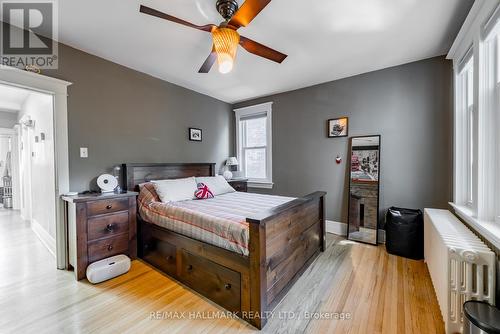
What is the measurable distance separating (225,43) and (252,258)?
63.8 inches

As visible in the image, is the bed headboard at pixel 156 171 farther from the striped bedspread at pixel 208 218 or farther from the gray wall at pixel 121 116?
the striped bedspread at pixel 208 218

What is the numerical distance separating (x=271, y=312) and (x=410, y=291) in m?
1.32

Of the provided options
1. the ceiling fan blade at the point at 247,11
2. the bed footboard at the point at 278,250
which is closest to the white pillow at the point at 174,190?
the bed footboard at the point at 278,250

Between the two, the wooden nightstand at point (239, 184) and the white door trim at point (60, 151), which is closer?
the white door trim at point (60, 151)

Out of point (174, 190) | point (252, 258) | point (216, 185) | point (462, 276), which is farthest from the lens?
point (216, 185)

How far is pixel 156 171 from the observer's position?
3098 mm

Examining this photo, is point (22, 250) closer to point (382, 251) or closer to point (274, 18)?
point (274, 18)

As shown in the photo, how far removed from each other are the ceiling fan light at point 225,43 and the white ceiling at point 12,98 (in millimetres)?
3479

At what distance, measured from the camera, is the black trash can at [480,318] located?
1096 millimetres

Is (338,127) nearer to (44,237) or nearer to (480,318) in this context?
(480,318)

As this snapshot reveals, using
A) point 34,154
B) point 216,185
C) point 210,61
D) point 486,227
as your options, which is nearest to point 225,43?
point 210,61

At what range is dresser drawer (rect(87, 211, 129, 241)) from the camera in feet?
7.26

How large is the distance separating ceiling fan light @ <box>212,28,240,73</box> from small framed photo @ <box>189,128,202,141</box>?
220 cm

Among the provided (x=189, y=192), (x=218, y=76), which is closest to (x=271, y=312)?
(x=189, y=192)
